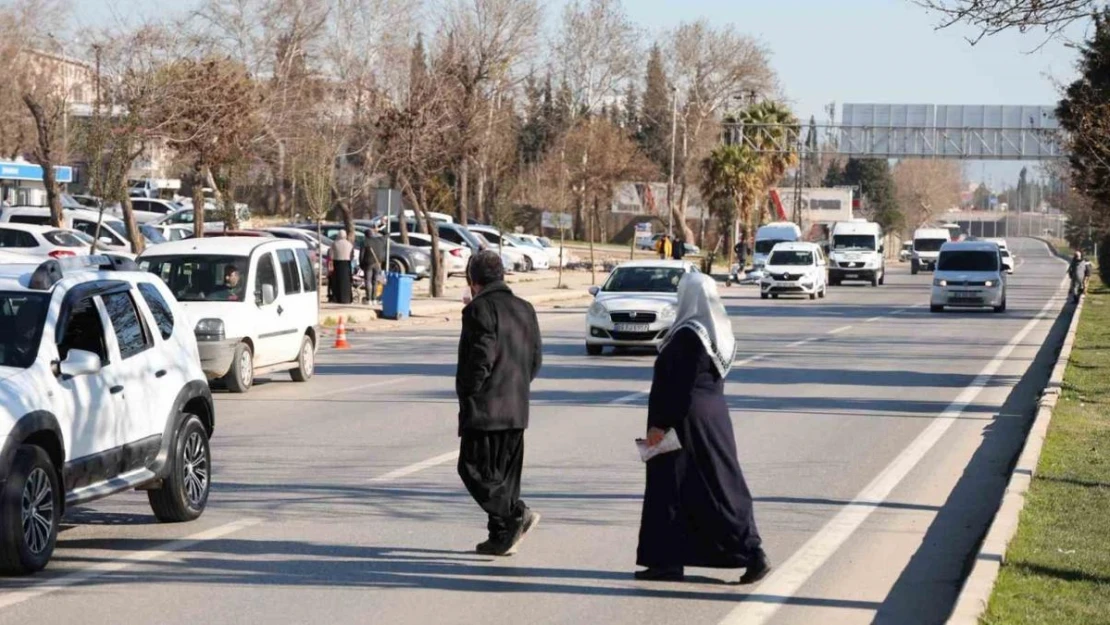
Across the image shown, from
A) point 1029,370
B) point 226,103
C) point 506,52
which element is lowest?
point 1029,370

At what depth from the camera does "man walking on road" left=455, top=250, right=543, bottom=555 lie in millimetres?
9156

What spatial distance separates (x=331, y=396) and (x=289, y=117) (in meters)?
34.5

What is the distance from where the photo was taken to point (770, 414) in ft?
58.1

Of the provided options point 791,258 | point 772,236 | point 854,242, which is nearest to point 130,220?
point 791,258

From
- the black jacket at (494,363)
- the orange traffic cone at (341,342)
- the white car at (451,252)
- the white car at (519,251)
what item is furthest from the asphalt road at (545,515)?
the white car at (519,251)

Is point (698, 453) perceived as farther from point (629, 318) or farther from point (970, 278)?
point (970, 278)

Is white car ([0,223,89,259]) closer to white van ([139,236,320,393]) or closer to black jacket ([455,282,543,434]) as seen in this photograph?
white van ([139,236,320,393])

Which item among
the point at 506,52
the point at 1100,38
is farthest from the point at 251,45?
the point at 1100,38

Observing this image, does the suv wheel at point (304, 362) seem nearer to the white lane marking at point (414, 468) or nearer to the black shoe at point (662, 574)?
the white lane marking at point (414, 468)

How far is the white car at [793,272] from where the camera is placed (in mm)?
51125

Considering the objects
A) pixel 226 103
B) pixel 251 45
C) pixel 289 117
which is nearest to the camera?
pixel 226 103

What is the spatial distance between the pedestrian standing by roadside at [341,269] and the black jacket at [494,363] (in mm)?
27121

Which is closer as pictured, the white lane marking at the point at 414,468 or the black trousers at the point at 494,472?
the black trousers at the point at 494,472

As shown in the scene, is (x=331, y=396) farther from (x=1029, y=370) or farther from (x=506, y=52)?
(x=506, y=52)
